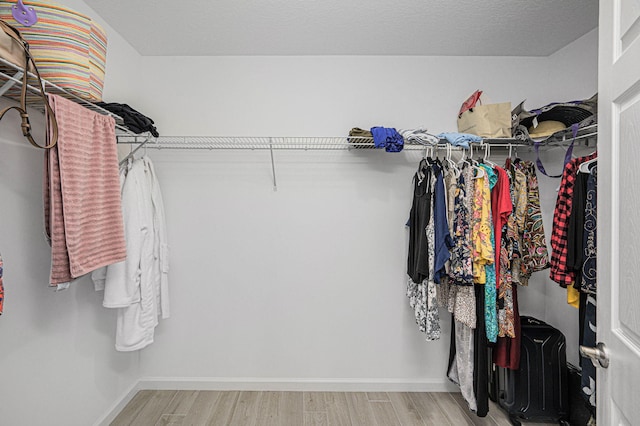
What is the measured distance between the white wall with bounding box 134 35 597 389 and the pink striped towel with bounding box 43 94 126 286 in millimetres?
932

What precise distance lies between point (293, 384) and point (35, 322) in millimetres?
1625

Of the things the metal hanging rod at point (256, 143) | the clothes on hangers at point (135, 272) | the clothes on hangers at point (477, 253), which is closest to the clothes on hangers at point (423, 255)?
the clothes on hangers at point (477, 253)

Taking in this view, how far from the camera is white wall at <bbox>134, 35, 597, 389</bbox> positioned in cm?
246

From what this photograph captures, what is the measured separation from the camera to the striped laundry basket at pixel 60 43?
1208 millimetres

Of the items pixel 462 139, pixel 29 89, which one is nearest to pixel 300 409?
pixel 462 139

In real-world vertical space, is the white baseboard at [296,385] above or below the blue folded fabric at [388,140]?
below

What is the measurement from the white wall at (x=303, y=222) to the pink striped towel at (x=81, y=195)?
932mm

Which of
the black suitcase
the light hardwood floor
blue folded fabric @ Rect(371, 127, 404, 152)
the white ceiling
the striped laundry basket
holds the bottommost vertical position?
the light hardwood floor

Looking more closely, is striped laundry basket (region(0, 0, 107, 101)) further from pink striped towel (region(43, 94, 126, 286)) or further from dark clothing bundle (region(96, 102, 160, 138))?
dark clothing bundle (region(96, 102, 160, 138))

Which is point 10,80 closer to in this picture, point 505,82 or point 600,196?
point 600,196

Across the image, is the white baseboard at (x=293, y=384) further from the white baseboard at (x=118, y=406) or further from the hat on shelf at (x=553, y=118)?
the hat on shelf at (x=553, y=118)

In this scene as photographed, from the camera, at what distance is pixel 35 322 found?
1.53m

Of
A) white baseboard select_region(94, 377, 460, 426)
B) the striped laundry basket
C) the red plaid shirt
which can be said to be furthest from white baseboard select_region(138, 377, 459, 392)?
the striped laundry basket

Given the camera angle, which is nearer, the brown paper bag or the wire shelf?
the wire shelf
